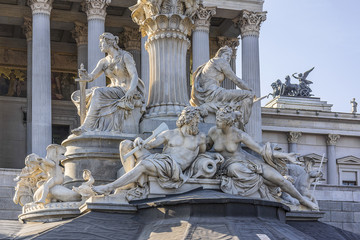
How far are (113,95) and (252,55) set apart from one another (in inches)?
1478

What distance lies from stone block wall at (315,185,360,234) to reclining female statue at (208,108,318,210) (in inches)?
671

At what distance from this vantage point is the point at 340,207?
121ft

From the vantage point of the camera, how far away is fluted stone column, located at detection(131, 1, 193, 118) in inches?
874

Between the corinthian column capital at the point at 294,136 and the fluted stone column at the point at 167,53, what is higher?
the fluted stone column at the point at 167,53

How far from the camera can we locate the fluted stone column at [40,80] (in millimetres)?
51031

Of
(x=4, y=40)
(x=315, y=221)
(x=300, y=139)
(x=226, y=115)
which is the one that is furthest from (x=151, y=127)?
(x=300, y=139)

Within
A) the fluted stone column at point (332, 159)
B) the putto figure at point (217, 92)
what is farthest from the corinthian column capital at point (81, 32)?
the putto figure at point (217, 92)

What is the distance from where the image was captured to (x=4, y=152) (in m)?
63.8

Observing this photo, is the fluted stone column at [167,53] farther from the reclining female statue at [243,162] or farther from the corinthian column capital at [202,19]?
the corinthian column capital at [202,19]

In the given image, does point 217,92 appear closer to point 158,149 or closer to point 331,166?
point 158,149

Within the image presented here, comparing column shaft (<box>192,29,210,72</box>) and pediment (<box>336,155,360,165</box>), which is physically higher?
column shaft (<box>192,29,210,72</box>)

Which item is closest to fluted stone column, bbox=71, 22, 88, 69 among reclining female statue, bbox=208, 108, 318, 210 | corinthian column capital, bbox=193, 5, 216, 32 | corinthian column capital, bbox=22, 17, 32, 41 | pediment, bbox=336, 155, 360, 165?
corinthian column capital, bbox=22, 17, 32, 41

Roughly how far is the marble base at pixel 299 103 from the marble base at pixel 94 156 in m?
56.7

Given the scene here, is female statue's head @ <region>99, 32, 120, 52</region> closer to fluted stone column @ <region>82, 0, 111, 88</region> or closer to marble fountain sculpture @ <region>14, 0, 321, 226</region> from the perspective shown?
marble fountain sculpture @ <region>14, 0, 321, 226</region>
